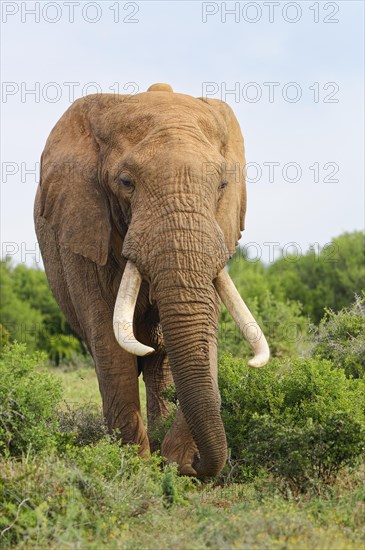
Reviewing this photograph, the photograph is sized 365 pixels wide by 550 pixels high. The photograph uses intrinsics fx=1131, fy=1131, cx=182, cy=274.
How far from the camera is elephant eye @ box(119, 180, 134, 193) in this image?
8.19 meters

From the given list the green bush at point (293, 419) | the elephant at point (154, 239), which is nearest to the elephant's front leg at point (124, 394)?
the elephant at point (154, 239)

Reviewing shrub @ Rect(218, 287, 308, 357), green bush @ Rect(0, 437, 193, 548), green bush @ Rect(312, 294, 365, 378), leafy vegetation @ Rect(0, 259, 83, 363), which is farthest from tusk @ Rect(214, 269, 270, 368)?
leafy vegetation @ Rect(0, 259, 83, 363)

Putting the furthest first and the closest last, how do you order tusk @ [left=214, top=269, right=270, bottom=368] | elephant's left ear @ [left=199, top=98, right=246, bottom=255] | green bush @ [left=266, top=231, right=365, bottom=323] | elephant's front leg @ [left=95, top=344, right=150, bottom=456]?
green bush @ [left=266, top=231, right=365, bottom=323]
elephant's front leg @ [left=95, top=344, right=150, bottom=456]
elephant's left ear @ [left=199, top=98, right=246, bottom=255]
tusk @ [left=214, top=269, right=270, bottom=368]

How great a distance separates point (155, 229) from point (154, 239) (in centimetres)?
7

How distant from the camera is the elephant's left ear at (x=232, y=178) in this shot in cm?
862

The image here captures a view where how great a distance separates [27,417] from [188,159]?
2.15 m

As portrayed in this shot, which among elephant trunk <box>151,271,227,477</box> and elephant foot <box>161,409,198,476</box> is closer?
elephant trunk <box>151,271,227,477</box>

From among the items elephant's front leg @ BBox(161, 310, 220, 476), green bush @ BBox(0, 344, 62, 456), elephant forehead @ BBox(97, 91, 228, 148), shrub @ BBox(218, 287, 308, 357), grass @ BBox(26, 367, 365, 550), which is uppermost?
elephant forehead @ BBox(97, 91, 228, 148)

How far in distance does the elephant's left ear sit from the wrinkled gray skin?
0.04 feet

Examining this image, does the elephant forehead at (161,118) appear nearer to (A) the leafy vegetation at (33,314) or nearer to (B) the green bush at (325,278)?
(A) the leafy vegetation at (33,314)

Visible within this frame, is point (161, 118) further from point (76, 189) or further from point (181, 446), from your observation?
point (181, 446)

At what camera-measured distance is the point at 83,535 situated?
20.5 ft

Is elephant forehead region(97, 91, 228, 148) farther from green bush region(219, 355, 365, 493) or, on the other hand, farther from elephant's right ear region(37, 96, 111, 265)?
green bush region(219, 355, 365, 493)

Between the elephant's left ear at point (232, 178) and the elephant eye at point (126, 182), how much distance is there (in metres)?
0.74
